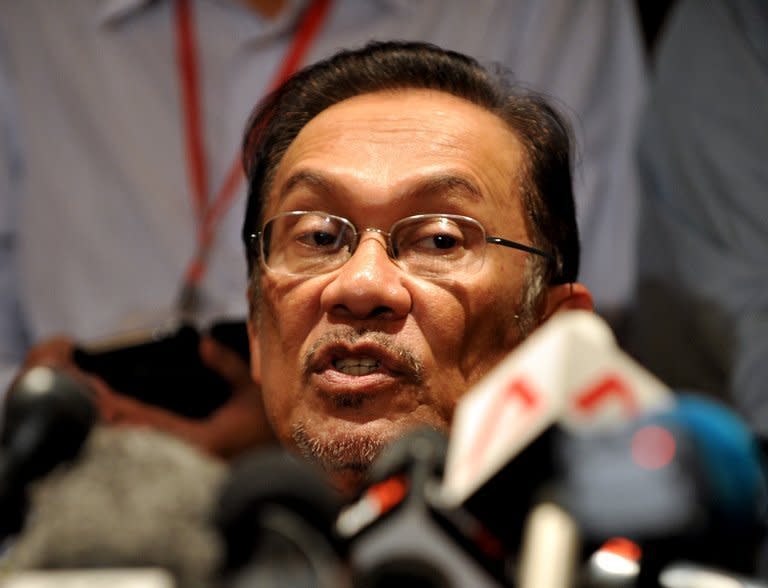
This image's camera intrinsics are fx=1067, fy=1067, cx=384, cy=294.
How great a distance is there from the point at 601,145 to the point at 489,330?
38.9 inches

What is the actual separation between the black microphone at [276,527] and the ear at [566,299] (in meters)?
1.09

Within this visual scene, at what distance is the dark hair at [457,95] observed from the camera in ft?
5.52

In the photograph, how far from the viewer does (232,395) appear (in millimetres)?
2000

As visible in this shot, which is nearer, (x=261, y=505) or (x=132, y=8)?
(x=261, y=505)

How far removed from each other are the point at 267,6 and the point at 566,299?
1.09 m

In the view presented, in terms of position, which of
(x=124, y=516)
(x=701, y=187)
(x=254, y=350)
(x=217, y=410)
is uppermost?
(x=124, y=516)

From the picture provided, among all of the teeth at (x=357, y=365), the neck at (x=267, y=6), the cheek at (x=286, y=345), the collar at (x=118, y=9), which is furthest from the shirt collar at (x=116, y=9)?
the teeth at (x=357, y=365)

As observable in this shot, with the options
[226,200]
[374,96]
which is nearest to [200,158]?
[226,200]

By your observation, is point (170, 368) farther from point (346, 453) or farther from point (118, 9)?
point (118, 9)


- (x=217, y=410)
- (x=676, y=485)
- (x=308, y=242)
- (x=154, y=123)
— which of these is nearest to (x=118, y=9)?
(x=154, y=123)

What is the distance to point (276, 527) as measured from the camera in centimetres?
55

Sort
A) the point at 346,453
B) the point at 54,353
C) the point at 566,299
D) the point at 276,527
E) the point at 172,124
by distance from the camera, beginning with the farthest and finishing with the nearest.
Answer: the point at 172,124 < the point at 54,353 < the point at 566,299 < the point at 346,453 < the point at 276,527

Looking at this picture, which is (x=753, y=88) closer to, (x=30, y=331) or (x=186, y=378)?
(x=186, y=378)

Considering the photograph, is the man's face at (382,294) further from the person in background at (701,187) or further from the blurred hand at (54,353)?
the person in background at (701,187)
